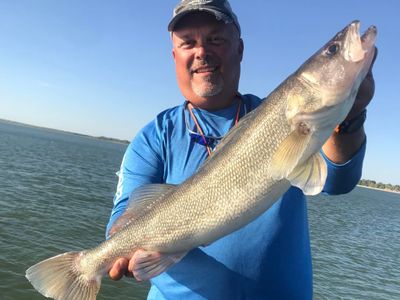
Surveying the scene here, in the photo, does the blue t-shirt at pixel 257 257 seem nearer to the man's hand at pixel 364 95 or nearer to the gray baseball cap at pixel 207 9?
the man's hand at pixel 364 95

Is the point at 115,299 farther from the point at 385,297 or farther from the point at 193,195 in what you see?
the point at 385,297

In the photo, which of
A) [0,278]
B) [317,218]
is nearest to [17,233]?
[0,278]

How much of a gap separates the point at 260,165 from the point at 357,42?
1.21 metres

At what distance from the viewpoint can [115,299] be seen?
40.4 ft

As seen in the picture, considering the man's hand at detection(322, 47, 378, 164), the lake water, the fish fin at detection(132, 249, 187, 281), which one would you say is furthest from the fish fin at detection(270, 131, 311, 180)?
the lake water

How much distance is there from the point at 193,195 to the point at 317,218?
3569 centimetres

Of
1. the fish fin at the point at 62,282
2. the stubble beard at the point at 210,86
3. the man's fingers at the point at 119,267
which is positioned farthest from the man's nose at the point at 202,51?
the fish fin at the point at 62,282

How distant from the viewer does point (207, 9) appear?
166 inches

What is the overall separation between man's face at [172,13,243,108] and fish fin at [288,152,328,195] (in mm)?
1427

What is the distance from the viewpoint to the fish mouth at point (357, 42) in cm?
310

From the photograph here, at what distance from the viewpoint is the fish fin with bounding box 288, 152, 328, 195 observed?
3281 millimetres

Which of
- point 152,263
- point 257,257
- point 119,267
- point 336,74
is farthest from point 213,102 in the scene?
point 119,267

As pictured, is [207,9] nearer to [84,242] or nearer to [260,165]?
[260,165]

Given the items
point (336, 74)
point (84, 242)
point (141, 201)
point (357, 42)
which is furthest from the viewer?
point (84, 242)
